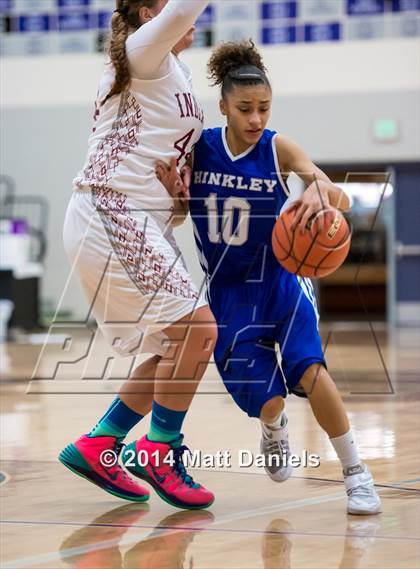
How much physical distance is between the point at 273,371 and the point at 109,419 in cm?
59

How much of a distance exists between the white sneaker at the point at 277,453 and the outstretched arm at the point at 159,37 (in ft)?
4.24

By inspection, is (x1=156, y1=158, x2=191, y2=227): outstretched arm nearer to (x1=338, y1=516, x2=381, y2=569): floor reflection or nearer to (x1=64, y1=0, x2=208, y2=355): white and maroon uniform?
(x1=64, y1=0, x2=208, y2=355): white and maroon uniform

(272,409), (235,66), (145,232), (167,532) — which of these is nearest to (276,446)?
→ (272,409)

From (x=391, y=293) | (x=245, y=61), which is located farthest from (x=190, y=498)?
(x=391, y=293)

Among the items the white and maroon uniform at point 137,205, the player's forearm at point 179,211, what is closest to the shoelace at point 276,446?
the white and maroon uniform at point 137,205

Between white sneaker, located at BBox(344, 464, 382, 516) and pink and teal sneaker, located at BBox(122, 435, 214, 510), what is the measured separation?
1.51 ft

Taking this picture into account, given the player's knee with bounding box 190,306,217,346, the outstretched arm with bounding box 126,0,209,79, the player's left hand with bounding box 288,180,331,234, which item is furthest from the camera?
the player's knee with bounding box 190,306,217,346

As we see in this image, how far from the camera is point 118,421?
374 cm

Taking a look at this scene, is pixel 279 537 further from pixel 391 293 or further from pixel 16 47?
pixel 16 47

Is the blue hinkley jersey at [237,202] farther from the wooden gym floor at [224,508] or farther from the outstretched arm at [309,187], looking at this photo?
the wooden gym floor at [224,508]

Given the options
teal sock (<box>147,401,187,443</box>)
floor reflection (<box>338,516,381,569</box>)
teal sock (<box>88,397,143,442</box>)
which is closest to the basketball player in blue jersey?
floor reflection (<box>338,516,381,569</box>)

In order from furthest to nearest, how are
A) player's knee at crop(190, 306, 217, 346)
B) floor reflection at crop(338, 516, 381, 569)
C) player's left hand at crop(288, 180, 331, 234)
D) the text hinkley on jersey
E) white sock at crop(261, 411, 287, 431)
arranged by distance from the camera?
white sock at crop(261, 411, 287, 431) < the text hinkley on jersey < player's knee at crop(190, 306, 217, 346) < player's left hand at crop(288, 180, 331, 234) < floor reflection at crop(338, 516, 381, 569)

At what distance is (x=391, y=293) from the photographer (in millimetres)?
14797

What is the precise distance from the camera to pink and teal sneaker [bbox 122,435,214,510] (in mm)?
3584
